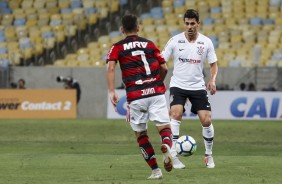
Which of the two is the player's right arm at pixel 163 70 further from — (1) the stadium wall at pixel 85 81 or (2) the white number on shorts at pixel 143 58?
(1) the stadium wall at pixel 85 81

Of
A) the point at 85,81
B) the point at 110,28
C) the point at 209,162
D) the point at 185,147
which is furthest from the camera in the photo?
the point at 110,28

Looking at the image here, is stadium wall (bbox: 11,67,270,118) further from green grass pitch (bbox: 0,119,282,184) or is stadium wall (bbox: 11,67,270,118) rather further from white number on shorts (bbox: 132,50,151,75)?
white number on shorts (bbox: 132,50,151,75)

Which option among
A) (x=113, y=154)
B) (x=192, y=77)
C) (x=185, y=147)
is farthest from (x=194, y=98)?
(x=113, y=154)

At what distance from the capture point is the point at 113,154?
57.3 feet

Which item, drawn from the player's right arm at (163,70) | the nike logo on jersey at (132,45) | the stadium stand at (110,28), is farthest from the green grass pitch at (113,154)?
the stadium stand at (110,28)

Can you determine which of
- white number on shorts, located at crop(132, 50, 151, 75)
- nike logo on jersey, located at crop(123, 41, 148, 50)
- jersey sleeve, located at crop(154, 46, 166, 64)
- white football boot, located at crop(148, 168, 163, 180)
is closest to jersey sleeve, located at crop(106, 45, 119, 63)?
nike logo on jersey, located at crop(123, 41, 148, 50)

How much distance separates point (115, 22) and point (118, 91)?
9.66 meters

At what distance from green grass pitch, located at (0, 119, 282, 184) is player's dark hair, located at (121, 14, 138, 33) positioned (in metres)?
1.97

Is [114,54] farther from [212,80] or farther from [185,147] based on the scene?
[185,147]

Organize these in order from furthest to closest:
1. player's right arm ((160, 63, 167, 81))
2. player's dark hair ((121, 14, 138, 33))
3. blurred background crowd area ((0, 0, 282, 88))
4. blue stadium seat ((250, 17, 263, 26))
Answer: blue stadium seat ((250, 17, 263, 26))
blurred background crowd area ((0, 0, 282, 88))
player's right arm ((160, 63, 167, 81))
player's dark hair ((121, 14, 138, 33))

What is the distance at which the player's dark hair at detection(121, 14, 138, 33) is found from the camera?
11562mm

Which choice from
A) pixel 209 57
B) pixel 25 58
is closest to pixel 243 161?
pixel 209 57

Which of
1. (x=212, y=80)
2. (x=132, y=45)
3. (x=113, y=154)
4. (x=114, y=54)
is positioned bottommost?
(x=113, y=154)

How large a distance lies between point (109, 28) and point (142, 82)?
28941 mm
